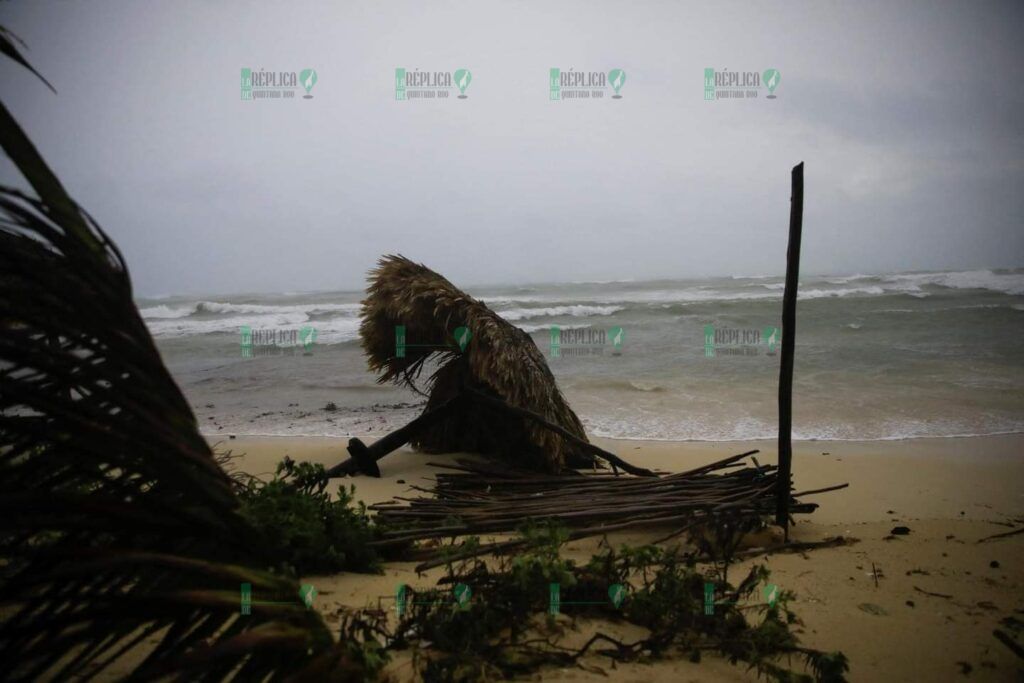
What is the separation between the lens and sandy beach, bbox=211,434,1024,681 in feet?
8.04

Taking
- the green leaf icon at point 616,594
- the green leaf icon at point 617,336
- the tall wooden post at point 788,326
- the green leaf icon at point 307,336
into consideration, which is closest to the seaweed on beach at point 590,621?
the green leaf icon at point 616,594

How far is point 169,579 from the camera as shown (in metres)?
1.34

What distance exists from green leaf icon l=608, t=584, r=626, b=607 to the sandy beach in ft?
0.37

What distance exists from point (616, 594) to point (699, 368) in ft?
33.0

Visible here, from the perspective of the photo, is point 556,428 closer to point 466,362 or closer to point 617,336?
point 466,362

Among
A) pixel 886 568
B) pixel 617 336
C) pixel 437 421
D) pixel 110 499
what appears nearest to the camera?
pixel 110 499

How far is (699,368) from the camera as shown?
1219 centimetres

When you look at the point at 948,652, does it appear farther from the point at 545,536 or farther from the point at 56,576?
the point at 56,576

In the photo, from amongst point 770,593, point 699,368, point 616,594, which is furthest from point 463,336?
point 699,368

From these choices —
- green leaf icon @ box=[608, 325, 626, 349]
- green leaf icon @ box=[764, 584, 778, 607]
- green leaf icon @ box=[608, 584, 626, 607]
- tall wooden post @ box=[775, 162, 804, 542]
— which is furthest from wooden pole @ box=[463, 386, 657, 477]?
green leaf icon @ box=[608, 325, 626, 349]

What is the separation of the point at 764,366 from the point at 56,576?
41.8 ft

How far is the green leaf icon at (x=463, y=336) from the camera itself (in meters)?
5.14

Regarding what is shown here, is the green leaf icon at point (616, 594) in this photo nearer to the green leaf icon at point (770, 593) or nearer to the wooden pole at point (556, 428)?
the green leaf icon at point (770, 593)

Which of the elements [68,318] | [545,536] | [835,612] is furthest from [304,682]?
[835,612]
